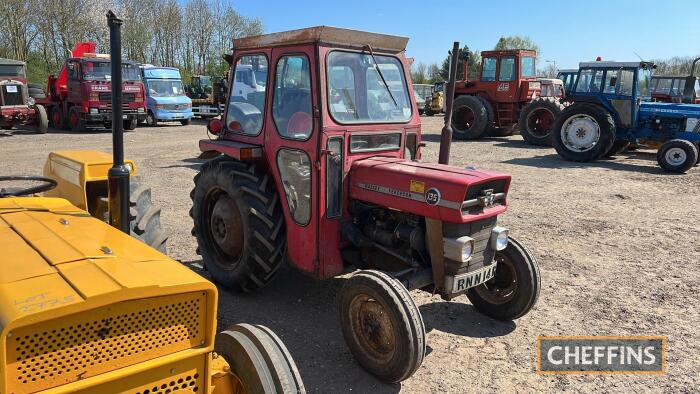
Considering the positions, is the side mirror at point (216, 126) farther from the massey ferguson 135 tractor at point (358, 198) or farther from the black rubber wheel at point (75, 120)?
the black rubber wheel at point (75, 120)

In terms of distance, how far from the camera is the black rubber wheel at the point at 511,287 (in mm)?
3795

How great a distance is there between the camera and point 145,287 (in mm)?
1714

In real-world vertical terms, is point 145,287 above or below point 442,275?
above

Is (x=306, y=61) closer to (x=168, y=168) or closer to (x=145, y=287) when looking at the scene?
(x=145, y=287)

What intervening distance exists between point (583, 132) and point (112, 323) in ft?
39.7

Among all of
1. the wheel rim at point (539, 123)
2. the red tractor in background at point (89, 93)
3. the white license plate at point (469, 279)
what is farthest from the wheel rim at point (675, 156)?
the red tractor in background at point (89, 93)

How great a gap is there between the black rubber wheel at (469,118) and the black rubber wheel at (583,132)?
11.2ft

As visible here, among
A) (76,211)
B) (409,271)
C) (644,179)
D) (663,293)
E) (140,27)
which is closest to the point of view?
(76,211)

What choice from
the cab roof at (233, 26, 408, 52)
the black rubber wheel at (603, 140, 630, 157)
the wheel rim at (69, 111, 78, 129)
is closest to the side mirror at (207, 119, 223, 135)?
the cab roof at (233, 26, 408, 52)

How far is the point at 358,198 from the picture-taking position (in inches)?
147

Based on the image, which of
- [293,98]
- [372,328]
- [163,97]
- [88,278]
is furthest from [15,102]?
[88,278]

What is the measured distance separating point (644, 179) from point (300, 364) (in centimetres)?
906

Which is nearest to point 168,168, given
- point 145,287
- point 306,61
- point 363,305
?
point 306,61

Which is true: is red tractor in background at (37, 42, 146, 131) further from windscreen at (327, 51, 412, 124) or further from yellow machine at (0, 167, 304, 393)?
yellow machine at (0, 167, 304, 393)
